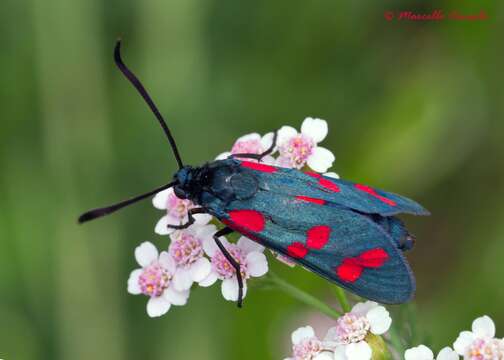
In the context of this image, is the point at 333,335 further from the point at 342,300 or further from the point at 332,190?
the point at 332,190

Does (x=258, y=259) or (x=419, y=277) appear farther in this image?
(x=419, y=277)

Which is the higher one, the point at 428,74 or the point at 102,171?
the point at 428,74

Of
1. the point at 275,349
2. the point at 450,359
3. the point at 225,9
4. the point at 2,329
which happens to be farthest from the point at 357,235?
the point at 225,9

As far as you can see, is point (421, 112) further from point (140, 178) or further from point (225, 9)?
point (140, 178)

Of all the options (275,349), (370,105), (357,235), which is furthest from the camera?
(370,105)

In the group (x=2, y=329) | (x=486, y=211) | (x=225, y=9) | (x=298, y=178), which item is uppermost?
(x=225, y=9)

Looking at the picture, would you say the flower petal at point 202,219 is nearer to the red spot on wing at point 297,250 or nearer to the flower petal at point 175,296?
the flower petal at point 175,296

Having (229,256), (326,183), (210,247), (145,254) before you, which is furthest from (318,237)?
(145,254)
